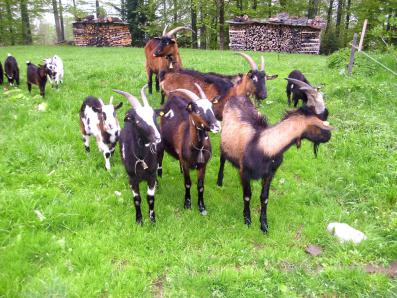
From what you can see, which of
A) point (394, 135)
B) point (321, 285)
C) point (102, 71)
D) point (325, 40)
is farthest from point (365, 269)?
point (325, 40)

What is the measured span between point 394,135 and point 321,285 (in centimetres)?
434

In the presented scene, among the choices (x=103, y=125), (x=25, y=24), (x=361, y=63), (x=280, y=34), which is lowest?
(x=103, y=125)

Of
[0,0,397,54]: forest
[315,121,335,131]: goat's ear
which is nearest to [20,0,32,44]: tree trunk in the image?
[0,0,397,54]: forest

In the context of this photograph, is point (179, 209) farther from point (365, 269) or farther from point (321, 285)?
point (365, 269)

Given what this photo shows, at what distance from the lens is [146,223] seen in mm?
4656

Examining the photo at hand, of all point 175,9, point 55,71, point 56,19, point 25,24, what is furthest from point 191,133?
point 56,19

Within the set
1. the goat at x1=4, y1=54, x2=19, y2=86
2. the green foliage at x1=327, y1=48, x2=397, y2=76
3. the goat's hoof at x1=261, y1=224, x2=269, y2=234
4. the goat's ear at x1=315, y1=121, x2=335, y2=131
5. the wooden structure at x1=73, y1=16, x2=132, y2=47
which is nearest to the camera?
the goat's ear at x1=315, y1=121, x2=335, y2=131

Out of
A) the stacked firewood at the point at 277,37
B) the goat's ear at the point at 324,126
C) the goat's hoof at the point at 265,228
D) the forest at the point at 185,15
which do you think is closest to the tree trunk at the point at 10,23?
the forest at the point at 185,15

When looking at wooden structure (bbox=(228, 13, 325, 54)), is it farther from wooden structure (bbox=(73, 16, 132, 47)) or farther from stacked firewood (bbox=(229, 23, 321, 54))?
wooden structure (bbox=(73, 16, 132, 47))

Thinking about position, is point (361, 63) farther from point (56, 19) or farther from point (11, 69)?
point (56, 19)

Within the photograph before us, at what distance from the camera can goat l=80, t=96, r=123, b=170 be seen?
5.94 metres

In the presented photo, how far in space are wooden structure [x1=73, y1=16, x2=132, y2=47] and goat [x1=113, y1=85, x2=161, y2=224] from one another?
80.8 ft

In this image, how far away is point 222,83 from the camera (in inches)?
292

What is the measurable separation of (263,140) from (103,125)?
2.87 meters
